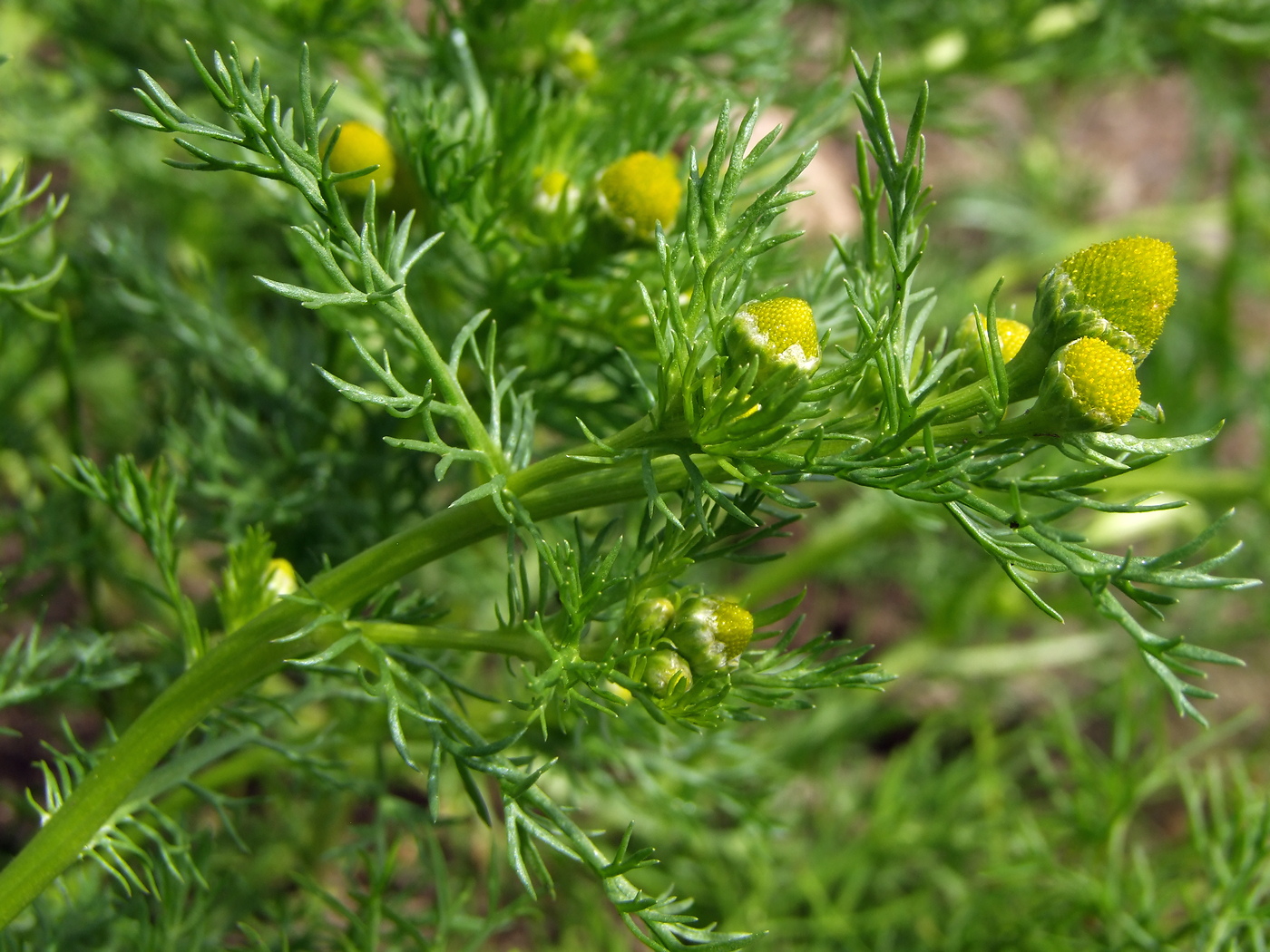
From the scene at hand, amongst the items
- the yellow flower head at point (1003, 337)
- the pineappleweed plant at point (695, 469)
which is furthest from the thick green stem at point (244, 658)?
the yellow flower head at point (1003, 337)

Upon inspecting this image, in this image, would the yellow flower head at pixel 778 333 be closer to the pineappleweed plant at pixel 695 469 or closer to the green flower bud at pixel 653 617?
the pineappleweed plant at pixel 695 469

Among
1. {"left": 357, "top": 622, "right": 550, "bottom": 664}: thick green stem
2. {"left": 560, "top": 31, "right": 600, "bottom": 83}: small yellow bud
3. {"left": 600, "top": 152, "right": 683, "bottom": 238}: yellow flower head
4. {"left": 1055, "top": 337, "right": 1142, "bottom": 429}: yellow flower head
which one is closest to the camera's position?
{"left": 1055, "top": 337, "right": 1142, "bottom": 429}: yellow flower head

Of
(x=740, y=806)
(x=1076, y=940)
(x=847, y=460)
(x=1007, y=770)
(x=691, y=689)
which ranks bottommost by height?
(x=1007, y=770)

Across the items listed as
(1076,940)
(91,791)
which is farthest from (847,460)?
(1076,940)

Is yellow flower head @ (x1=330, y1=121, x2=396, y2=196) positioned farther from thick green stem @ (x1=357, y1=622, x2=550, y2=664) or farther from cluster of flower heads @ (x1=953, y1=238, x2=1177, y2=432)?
cluster of flower heads @ (x1=953, y1=238, x2=1177, y2=432)

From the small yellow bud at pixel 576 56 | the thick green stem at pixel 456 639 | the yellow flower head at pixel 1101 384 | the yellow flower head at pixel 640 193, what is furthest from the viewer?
the small yellow bud at pixel 576 56

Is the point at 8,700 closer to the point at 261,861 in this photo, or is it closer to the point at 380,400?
the point at 380,400

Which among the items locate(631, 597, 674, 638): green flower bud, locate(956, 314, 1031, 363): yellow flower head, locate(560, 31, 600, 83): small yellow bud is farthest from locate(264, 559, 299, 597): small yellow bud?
locate(560, 31, 600, 83): small yellow bud
